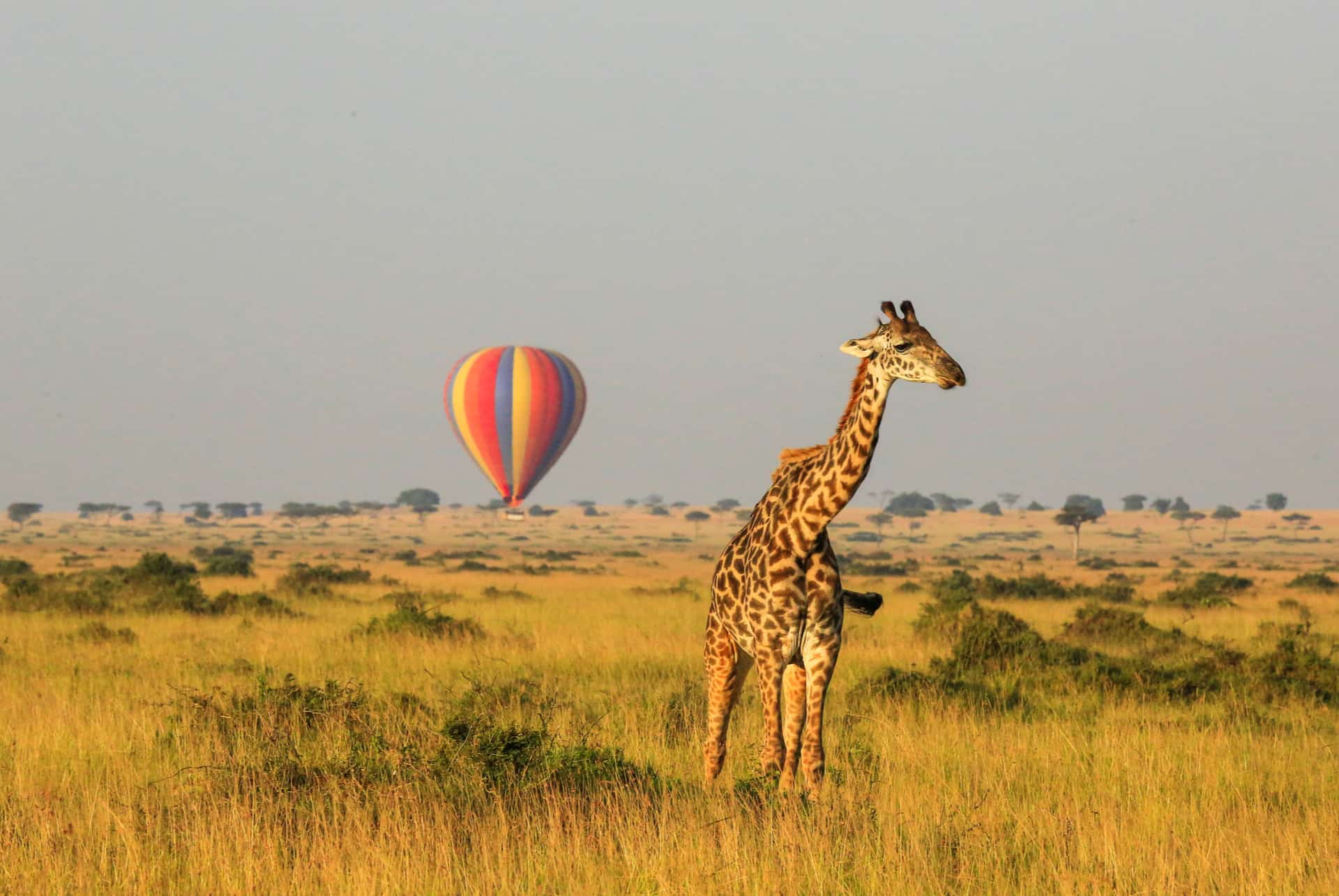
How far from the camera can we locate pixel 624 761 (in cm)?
950

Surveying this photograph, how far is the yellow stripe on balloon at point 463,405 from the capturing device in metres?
55.2

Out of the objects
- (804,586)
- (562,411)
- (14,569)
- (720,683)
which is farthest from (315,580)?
(804,586)

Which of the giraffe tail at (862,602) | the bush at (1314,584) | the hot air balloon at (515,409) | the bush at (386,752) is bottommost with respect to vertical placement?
the bush at (1314,584)

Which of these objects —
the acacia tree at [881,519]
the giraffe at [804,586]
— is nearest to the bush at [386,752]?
the giraffe at [804,586]

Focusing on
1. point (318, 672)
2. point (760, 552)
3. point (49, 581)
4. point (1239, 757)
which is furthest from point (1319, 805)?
point (49, 581)

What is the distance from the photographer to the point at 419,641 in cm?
2023

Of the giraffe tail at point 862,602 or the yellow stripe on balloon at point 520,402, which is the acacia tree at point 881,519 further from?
the giraffe tail at point 862,602

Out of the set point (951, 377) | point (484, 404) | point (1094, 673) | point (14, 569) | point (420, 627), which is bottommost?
point (14, 569)

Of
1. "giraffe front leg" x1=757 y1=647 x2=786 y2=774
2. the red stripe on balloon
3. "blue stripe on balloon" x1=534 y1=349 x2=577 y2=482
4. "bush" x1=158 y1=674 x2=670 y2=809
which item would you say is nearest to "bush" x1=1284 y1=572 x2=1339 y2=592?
"blue stripe on balloon" x1=534 y1=349 x2=577 y2=482

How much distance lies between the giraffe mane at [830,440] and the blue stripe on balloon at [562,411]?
45468mm

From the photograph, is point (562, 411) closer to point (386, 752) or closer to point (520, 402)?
point (520, 402)

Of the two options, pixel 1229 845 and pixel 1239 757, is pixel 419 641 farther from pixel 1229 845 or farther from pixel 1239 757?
pixel 1229 845

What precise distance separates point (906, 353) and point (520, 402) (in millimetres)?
47036

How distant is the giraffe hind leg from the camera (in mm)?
8797
